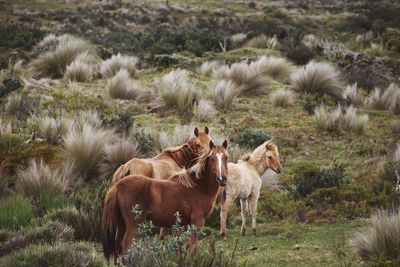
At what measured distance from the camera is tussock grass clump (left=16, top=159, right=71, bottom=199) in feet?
31.6

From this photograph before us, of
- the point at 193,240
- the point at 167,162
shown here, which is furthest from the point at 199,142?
the point at 193,240

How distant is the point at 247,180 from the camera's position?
335 inches

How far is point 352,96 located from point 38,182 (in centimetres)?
1172

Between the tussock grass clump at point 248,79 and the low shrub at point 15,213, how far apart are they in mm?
11200

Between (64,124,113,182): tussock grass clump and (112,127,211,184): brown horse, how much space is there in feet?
12.0

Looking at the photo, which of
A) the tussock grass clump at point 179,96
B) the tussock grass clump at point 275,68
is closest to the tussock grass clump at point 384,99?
the tussock grass clump at point 275,68

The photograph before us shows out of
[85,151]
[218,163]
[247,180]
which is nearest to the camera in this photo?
[218,163]

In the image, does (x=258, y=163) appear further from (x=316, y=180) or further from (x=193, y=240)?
(x=193, y=240)

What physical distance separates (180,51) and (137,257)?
929 inches

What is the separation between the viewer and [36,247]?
6383 millimetres

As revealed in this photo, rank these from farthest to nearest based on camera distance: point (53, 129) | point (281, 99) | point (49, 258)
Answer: point (281, 99) → point (53, 129) → point (49, 258)

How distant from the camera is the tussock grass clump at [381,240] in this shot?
6309 millimetres

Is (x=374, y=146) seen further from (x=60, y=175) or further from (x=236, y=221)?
(x=60, y=175)

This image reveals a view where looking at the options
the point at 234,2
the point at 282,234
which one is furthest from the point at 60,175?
the point at 234,2
